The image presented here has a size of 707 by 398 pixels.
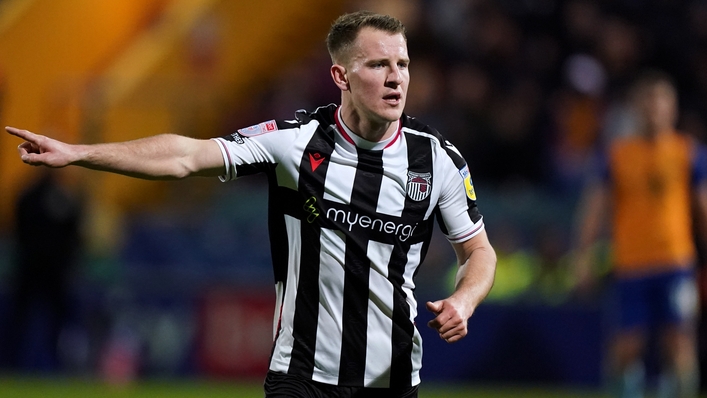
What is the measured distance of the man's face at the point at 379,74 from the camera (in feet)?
14.6

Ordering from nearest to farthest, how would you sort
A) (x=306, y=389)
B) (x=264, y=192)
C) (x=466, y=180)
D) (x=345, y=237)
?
(x=306, y=389) → (x=345, y=237) → (x=466, y=180) → (x=264, y=192)

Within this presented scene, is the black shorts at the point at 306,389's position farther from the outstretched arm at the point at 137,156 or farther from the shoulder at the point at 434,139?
the shoulder at the point at 434,139

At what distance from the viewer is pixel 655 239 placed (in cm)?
891

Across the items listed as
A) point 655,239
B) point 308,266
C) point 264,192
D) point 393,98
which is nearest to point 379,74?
point 393,98

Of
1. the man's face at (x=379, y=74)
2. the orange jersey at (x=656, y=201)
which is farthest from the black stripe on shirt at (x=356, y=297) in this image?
the orange jersey at (x=656, y=201)

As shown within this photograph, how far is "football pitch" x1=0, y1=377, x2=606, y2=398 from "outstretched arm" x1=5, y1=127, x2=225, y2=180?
6.38 meters

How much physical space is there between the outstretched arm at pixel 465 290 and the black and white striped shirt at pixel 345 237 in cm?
19

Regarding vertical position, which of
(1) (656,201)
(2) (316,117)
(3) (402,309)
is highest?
(1) (656,201)

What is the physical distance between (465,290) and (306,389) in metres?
0.71

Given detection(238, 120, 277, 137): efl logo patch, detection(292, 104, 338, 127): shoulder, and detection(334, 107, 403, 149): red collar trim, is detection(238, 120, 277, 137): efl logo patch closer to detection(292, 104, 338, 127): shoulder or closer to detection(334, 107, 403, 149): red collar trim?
detection(292, 104, 338, 127): shoulder

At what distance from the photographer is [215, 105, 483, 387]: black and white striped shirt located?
4434 millimetres

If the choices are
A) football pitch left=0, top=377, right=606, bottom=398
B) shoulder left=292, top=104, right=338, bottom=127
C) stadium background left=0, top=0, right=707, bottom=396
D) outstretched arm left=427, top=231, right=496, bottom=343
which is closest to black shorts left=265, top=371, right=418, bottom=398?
outstretched arm left=427, top=231, right=496, bottom=343

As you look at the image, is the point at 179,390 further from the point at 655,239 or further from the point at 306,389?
the point at 306,389

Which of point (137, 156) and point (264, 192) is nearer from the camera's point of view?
point (137, 156)
